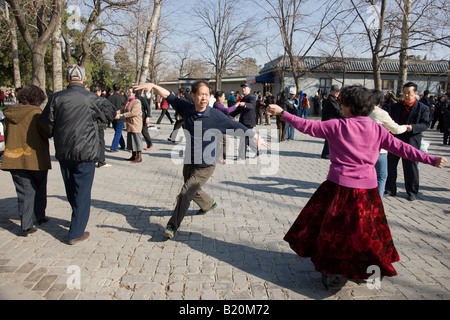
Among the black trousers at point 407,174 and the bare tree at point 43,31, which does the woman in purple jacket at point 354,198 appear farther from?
the bare tree at point 43,31

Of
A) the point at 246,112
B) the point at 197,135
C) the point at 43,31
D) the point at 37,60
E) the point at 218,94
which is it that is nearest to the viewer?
the point at 197,135

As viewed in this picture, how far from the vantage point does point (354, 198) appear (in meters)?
2.98

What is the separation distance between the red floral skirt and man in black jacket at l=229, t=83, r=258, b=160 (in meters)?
5.28

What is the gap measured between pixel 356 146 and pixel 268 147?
102 centimetres

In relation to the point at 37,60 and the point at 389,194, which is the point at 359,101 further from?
the point at 37,60

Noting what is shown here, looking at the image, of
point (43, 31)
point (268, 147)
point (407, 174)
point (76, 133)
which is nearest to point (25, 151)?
point (76, 133)

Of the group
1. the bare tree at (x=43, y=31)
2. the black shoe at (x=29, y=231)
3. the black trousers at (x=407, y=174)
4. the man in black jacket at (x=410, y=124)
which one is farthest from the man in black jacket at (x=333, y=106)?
the bare tree at (x=43, y=31)

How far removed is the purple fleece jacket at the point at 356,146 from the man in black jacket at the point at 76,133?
2.39m

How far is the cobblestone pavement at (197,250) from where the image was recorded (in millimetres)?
3100

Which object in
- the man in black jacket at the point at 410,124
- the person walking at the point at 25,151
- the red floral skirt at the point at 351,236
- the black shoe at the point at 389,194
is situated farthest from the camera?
the black shoe at the point at 389,194

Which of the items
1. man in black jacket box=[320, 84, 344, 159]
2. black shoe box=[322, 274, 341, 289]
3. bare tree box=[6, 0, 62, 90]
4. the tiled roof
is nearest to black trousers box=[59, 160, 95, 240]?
black shoe box=[322, 274, 341, 289]

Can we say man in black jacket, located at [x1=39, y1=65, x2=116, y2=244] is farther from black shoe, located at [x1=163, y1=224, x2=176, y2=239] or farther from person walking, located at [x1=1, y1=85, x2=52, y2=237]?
black shoe, located at [x1=163, y1=224, x2=176, y2=239]
